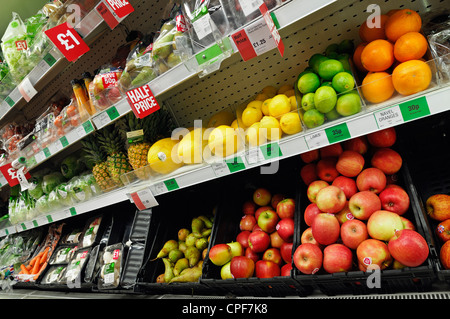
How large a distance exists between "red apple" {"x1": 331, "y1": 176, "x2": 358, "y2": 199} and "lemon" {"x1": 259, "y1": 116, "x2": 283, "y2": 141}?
305mm

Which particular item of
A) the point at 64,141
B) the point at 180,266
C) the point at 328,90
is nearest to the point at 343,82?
the point at 328,90

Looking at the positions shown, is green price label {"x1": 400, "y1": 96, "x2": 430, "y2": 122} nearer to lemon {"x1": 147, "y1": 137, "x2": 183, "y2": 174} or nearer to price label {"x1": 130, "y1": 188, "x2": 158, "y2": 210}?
lemon {"x1": 147, "y1": 137, "x2": 183, "y2": 174}

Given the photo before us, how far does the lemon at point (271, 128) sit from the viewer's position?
1.04 m

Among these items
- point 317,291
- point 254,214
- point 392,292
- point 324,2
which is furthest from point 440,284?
point 324,2

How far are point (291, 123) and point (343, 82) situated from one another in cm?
21

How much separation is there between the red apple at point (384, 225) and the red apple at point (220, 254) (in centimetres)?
58

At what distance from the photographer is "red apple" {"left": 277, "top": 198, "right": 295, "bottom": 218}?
1.25 meters

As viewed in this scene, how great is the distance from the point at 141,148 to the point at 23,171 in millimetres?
1103

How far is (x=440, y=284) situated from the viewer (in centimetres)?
92

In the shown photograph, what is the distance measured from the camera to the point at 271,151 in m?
1.01

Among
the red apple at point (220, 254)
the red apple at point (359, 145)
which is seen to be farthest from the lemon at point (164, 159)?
the red apple at point (359, 145)

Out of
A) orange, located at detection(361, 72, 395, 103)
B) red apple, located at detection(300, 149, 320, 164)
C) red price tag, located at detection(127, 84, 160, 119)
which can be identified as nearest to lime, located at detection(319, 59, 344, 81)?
orange, located at detection(361, 72, 395, 103)

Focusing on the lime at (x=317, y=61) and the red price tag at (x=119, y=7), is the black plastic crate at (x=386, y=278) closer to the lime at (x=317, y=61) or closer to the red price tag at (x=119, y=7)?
the lime at (x=317, y=61)

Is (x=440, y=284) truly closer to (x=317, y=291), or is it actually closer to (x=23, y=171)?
(x=317, y=291)
